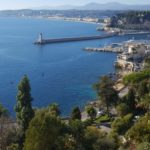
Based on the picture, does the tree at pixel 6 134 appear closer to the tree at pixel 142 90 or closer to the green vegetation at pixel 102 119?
the green vegetation at pixel 102 119

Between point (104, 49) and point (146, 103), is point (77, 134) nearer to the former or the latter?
point (146, 103)

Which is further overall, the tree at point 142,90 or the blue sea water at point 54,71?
the blue sea water at point 54,71

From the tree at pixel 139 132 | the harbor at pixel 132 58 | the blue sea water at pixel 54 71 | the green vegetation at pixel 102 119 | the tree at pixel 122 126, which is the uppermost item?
the tree at pixel 139 132

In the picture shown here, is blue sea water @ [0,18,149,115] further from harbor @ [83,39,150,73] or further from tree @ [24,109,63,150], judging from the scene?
tree @ [24,109,63,150]

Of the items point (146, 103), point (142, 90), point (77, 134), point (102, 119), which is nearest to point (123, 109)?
point (146, 103)

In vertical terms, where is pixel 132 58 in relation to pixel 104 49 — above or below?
above

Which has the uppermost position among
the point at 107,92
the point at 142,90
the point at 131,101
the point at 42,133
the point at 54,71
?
the point at 42,133

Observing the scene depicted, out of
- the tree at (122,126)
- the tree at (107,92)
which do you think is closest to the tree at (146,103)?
the tree at (107,92)

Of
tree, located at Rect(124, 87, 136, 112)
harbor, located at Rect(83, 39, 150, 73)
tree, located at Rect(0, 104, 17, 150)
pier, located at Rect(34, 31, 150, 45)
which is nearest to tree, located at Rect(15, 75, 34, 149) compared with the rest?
tree, located at Rect(0, 104, 17, 150)
